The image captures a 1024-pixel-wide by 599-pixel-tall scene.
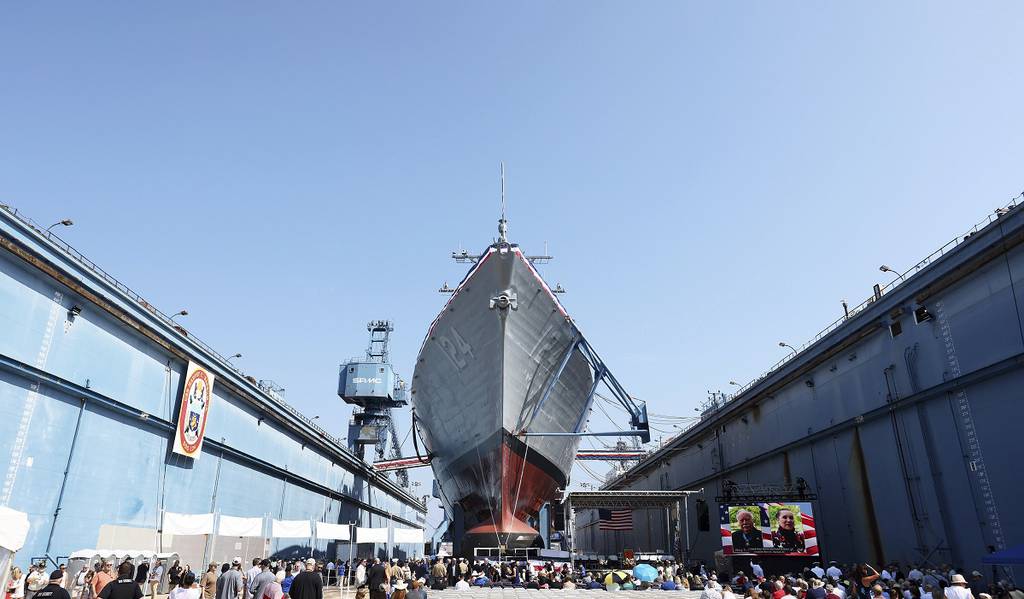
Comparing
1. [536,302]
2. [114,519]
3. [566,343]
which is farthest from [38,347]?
[566,343]

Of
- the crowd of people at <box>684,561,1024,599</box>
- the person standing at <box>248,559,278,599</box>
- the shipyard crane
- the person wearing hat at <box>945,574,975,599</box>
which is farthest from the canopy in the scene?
the shipyard crane

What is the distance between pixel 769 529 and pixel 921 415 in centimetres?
665

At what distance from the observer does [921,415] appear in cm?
1928

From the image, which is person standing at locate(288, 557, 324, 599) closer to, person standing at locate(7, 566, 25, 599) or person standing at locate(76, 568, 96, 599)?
person standing at locate(7, 566, 25, 599)

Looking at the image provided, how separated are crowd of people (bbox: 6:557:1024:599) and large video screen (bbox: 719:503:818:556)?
1.03 metres

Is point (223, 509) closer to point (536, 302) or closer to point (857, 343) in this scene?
point (536, 302)

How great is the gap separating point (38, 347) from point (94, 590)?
665 centimetres

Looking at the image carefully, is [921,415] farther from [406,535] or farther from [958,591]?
[406,535]

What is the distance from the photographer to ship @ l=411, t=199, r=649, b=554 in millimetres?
27359

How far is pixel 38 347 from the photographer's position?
49.1ft

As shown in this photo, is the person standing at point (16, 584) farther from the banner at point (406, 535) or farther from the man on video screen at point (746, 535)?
the man on video screen at point (746, 535)

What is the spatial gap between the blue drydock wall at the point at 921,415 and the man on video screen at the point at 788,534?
2.55 metres

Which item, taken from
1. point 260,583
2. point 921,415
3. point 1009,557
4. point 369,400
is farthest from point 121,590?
point 369,400

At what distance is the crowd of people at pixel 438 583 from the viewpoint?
27.3 feet
